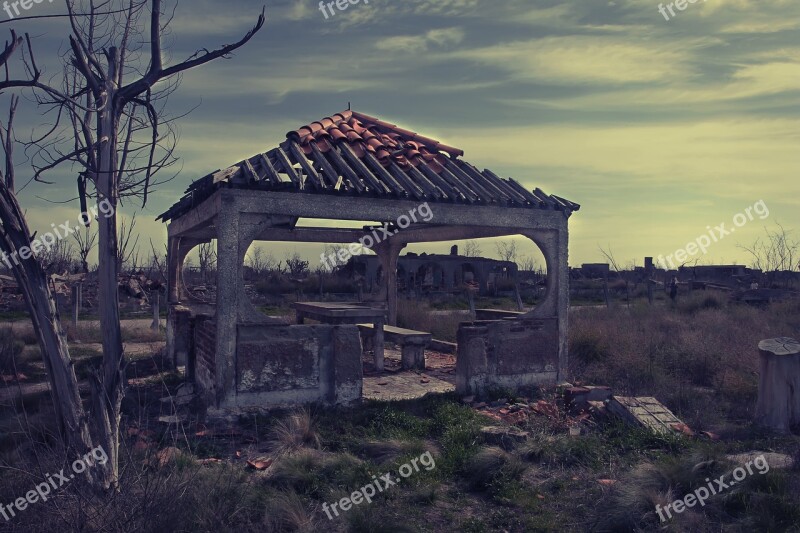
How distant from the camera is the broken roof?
8508mm

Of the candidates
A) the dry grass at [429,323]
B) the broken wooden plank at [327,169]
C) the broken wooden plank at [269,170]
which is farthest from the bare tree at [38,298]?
the dry grass at [429,323]

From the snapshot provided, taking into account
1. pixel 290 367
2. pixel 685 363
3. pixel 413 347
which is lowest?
pixel 685 363

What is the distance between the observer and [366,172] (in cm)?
923

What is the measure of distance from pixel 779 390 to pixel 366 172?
5.78m

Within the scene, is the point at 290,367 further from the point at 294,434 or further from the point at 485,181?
the point at 485,181

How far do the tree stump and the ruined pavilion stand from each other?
274cm

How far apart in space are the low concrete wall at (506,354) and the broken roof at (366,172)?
174cm

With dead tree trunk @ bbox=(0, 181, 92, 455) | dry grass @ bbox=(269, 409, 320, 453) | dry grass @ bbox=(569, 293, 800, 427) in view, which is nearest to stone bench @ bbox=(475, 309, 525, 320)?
dry grass @ bbox=(569, 293, 800, 427)

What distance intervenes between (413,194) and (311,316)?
458 cm

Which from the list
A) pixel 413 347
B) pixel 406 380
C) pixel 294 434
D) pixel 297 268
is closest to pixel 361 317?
pixel 406 380

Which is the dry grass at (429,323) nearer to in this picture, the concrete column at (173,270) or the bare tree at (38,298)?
the concrete column at (173,270)

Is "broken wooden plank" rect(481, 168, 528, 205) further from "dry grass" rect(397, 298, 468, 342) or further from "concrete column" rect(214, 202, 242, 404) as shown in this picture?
"dry grass" rect(397, 298, 468, 342)

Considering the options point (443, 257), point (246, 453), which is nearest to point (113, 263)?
point (246, 453)

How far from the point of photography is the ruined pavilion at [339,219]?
8.22 meters
